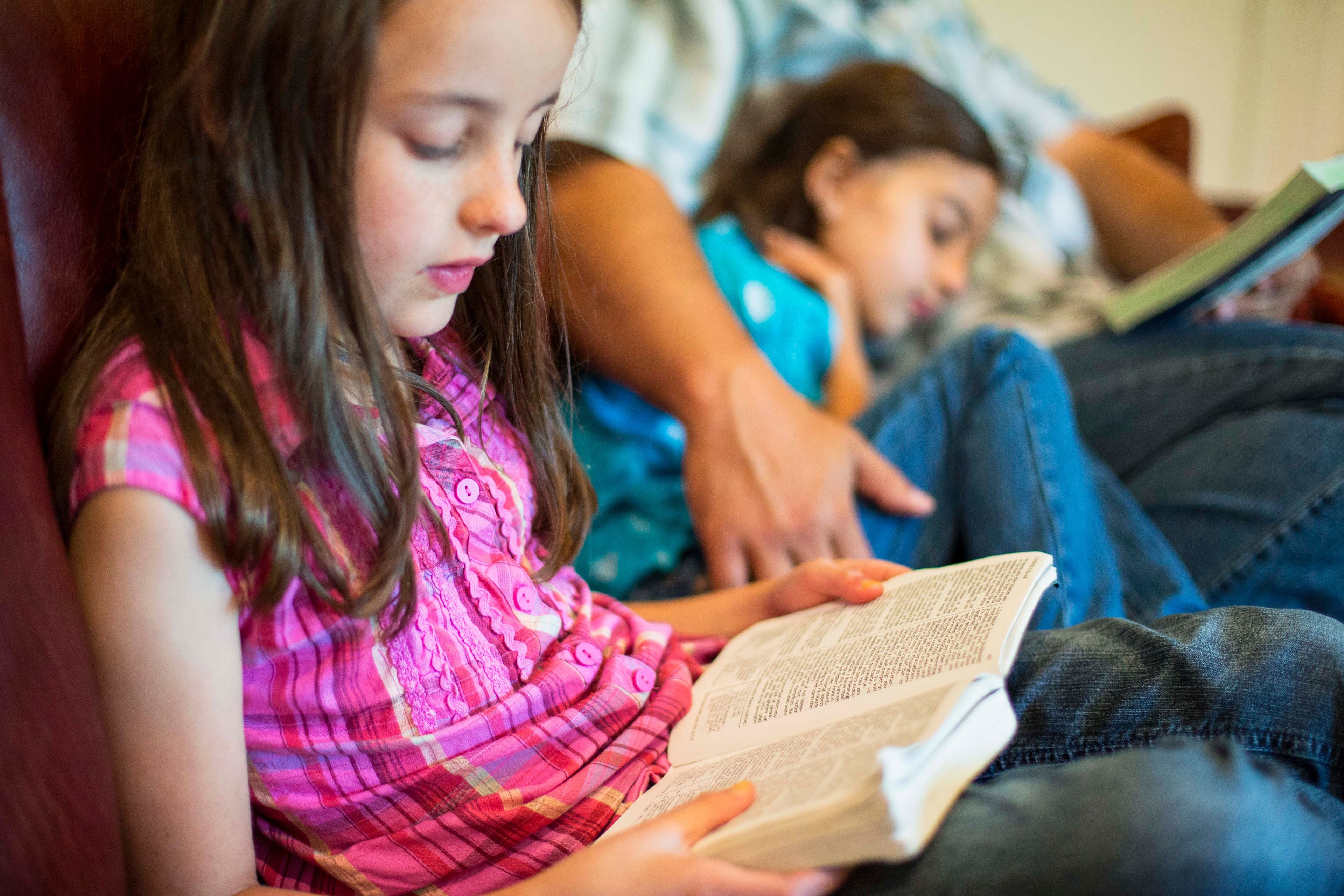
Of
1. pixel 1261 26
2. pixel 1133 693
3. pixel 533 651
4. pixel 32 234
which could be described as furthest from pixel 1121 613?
pixel 1261 26

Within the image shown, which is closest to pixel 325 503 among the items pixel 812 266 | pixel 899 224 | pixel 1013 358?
pixel 1013 358

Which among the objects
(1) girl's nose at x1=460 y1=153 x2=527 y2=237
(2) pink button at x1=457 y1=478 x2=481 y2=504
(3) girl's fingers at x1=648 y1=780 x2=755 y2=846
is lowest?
(3) girl's fingers at x1=648 y1=780 x2=755 y2=846

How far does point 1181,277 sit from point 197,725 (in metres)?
1.21

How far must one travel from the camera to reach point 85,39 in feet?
1.83

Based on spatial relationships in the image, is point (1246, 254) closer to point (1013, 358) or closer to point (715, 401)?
point (1013, 358)

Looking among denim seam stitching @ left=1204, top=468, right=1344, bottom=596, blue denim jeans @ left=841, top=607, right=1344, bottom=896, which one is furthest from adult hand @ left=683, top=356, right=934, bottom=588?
denim seam stitching @ left=1204, top=468, right=1344, bottom=596

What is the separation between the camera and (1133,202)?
1.68 meters

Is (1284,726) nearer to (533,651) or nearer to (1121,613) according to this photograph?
(1121,613)

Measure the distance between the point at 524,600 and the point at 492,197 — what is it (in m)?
0.24

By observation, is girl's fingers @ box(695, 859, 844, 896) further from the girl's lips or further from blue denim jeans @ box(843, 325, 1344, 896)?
the girl's lips

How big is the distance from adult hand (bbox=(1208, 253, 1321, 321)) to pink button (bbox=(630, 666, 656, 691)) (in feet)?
3.39

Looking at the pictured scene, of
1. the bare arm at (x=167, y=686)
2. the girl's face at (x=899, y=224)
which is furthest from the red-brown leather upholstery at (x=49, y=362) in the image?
the girl's face at (x=899, y=224)

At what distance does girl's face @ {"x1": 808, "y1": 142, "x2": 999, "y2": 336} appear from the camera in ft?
4.76

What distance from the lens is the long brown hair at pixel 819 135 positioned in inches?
58.6
